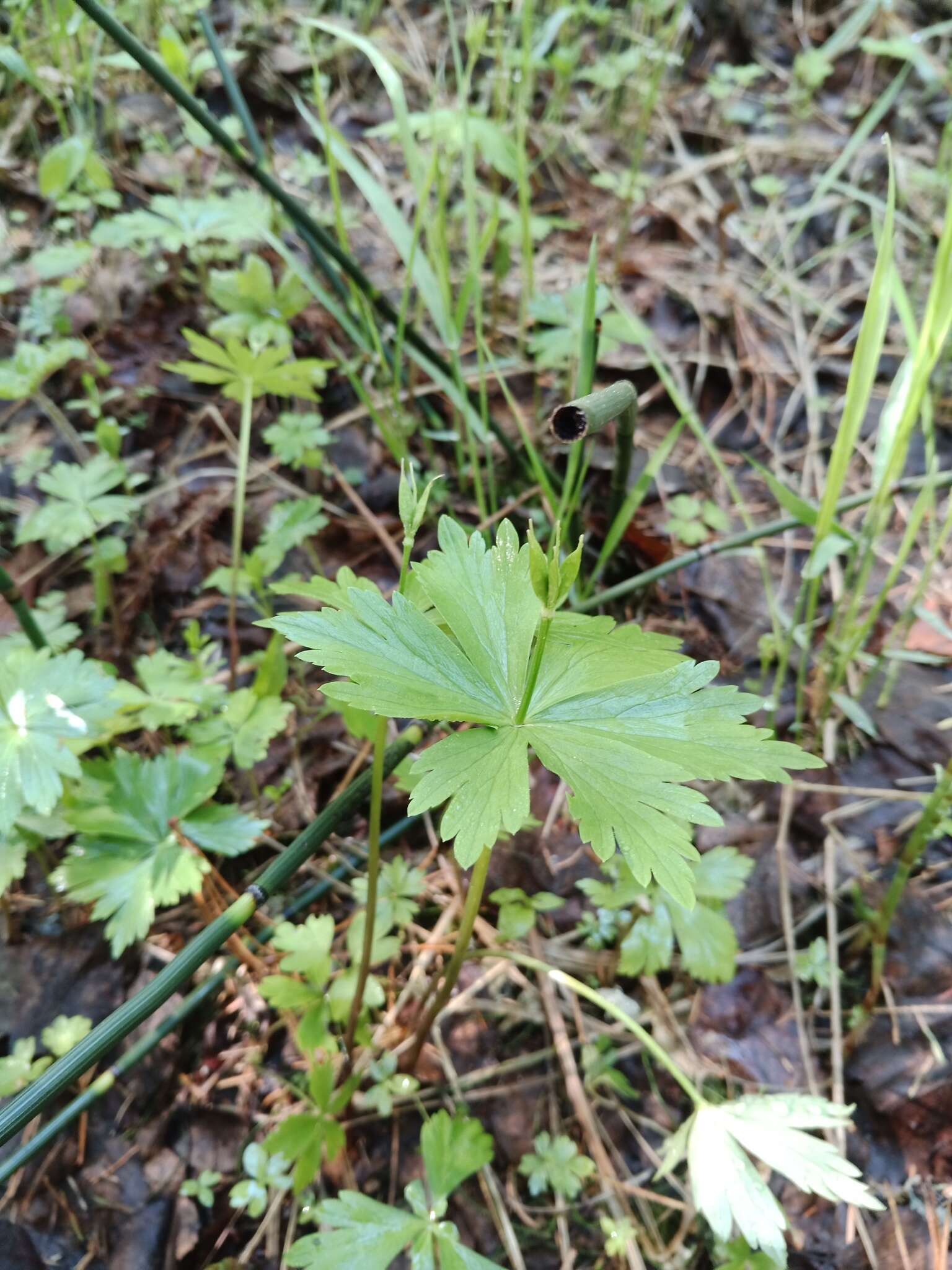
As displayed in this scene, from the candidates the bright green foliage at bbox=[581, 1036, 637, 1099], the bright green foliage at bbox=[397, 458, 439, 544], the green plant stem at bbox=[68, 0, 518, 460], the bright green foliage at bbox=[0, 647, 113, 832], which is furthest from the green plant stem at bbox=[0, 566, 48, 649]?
the bright green foliage at bbox=[581, 1036, 637, 1099]

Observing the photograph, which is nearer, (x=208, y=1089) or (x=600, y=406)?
(x=600, y=406)

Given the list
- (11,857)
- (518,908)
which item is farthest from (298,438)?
(518,908)

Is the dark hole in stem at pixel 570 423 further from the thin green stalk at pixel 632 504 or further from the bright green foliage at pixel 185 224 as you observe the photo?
the bright green foliage at pixel 185 224

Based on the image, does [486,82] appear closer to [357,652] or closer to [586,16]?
[586,16]

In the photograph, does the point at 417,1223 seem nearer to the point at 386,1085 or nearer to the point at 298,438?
the point at 386,1085

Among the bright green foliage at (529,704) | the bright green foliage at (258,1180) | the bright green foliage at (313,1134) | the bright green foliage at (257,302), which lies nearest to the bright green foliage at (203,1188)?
the bright green foliage at (258,1180)

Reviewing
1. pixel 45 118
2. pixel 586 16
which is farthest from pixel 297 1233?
pixel 586 16
